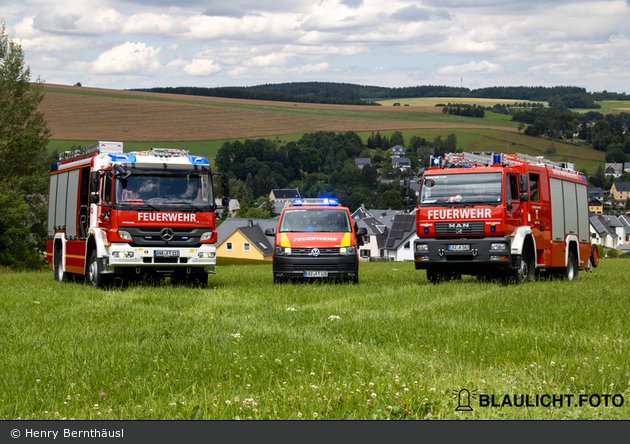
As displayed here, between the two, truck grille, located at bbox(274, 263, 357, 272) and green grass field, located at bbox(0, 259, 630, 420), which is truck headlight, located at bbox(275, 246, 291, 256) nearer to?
truck grille, located at bbox(274, 263, 357, 272)

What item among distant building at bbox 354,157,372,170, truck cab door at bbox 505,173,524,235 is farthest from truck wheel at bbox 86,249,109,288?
distant building at bbox 354,157,372,170

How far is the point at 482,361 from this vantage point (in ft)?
21.7

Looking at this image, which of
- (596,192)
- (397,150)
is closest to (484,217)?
(397,150)

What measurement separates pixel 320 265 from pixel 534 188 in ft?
20.2

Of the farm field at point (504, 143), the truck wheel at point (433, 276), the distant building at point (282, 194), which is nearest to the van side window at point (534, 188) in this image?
the truck wheel at point (433, 276)

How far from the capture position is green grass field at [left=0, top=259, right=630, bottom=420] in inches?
199

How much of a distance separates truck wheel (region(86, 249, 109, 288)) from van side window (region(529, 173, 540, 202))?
11.0m

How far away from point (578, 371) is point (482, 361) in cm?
92

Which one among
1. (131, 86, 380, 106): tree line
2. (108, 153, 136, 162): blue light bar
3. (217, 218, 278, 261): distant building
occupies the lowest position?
(217, 218, 278, 261): distant building

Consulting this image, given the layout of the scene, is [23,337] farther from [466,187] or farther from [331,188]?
[331,188]

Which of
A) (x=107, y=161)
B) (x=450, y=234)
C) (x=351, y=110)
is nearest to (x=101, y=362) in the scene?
(x=107, y=161)

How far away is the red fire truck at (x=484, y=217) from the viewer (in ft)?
54.1

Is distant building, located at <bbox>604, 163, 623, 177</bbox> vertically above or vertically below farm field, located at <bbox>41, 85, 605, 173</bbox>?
below

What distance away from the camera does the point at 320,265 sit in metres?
17.3
